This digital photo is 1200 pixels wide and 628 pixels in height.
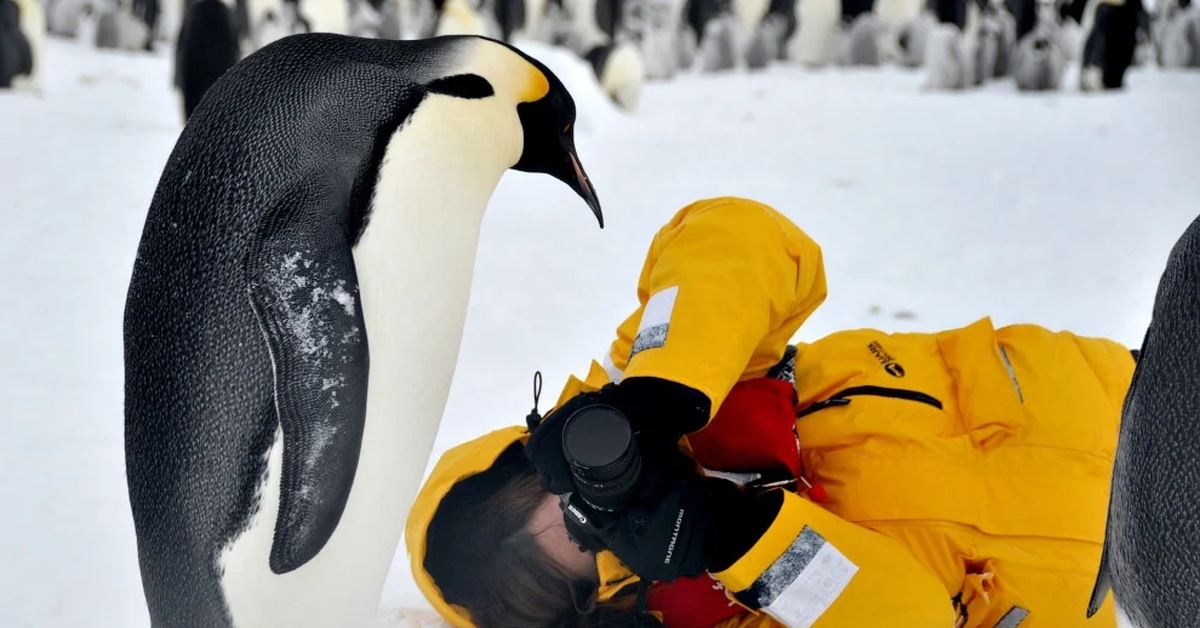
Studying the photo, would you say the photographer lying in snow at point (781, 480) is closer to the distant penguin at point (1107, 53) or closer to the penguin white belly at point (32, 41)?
the penguin white belly at point (32, 41)

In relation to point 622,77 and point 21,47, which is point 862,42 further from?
point 21,47

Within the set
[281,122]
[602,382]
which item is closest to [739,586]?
[602,382]

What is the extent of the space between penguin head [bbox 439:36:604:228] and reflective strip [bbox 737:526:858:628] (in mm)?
→ 371

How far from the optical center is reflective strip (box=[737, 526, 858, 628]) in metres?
1.09

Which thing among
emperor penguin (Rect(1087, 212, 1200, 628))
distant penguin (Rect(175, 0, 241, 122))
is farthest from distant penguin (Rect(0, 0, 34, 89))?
emperor penguin (Rect(1087, 212, 1200, 628))

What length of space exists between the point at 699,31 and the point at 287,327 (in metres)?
7.50

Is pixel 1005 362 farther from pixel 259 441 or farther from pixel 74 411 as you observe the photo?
pixel 74 411

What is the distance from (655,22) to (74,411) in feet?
20.8

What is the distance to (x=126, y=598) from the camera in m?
1.38

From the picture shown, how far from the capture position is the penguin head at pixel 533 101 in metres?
1.17

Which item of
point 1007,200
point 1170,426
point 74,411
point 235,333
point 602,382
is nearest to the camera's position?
point 1170,426

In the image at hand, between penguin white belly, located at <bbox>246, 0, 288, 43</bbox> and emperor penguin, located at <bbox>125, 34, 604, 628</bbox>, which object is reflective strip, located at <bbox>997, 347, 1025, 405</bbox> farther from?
penguin white belly, located at <bbox>246, 0, 288, 43</bbox>

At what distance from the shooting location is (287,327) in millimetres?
1002

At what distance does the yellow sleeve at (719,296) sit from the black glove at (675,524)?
91 millimetres
